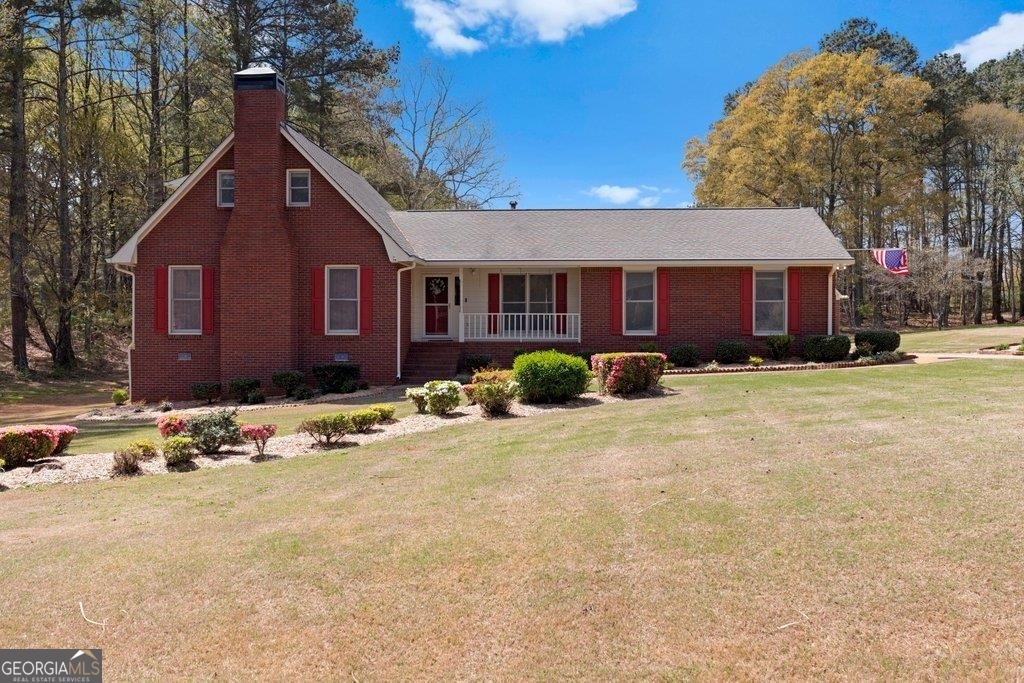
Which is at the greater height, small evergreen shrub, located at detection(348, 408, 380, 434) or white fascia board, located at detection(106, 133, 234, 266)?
white fascia board, located at detection(106, 133, 234, 266)

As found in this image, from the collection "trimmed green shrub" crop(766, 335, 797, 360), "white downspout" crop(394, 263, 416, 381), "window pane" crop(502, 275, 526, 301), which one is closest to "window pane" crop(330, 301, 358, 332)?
"white downspout" crop(394, 263, 416, 381)

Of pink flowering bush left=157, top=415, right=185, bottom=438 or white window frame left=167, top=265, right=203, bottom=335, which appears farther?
white window frame left=167, top=265, right=203, bottom=335

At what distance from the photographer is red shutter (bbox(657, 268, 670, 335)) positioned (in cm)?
1891

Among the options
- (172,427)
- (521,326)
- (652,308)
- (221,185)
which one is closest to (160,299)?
(221,185)

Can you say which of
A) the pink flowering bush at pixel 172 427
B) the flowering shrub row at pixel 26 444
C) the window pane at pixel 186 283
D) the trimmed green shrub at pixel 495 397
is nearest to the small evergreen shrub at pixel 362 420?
the trimmed green shrub at pixel 495 397

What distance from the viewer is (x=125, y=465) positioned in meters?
8.06

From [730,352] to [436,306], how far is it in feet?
29.6

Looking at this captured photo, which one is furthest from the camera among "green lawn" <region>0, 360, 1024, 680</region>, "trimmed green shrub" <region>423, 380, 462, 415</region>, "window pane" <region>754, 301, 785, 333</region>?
"window pane" <region>754, 301, 785, 333</region>

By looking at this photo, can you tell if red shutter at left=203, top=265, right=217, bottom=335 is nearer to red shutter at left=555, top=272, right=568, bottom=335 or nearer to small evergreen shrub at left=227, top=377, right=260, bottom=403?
small evergreen shrub at left=227, top=377, right=260, bottom=403

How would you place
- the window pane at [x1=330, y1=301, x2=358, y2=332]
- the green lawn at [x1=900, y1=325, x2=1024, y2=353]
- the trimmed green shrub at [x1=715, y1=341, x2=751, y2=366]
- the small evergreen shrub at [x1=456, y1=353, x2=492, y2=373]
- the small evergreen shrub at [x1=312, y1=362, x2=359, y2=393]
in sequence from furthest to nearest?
the green lawn at [x1=900, y1=325, x2=1024, y2=353] → the small evergreen shrub at [x1=456, y1=353, x2=492, y2=373] → the trimmed green shrub at [x1=715, y1=341, x2=751, y2=366] → the window pane at [x1=330, y1=301, x2=358, y2=332] → the small evergreen shrub at [x1=312, y1=362, x2=359, y2=393]

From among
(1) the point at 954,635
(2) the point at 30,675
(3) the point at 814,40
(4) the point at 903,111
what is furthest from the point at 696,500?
(3) the point at 814,40

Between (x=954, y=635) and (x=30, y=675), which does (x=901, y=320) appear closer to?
(x=954, y=635)

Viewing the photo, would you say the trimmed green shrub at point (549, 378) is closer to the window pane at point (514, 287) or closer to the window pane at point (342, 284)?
the window pane at point (342, 284)

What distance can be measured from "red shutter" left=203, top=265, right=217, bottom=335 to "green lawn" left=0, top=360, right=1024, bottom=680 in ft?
34.9
